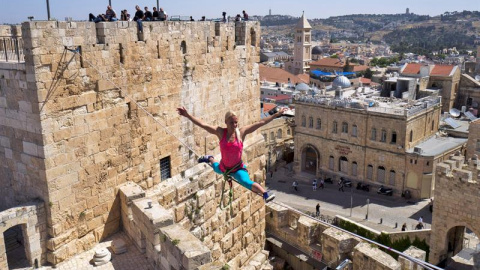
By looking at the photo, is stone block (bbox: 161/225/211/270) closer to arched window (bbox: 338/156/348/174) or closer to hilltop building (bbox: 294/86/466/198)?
hilltop building (bbox: 294/86/466/198)

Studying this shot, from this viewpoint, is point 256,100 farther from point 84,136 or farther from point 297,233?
point 84,136

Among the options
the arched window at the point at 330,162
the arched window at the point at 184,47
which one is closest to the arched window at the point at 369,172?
the arched window at the point at 330,162

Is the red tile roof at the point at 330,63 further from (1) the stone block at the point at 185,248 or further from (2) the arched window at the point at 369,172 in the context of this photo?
(1) the stone block at the point at 185,248

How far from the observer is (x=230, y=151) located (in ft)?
25.2

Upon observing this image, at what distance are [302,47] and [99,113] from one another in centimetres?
8992

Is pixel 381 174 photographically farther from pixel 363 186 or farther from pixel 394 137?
pixel 394 137

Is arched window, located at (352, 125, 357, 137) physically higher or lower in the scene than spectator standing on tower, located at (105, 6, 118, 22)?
lower

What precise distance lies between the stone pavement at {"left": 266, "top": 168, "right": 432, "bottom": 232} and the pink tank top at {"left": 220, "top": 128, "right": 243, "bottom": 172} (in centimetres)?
2344

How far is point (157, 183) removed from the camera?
398 inches

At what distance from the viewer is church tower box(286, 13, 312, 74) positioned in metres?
93.1

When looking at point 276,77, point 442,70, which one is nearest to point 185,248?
point 442,70

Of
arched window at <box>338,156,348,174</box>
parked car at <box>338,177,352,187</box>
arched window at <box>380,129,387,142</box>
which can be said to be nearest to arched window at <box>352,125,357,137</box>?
arched window at <box>380,129,387,142</box>

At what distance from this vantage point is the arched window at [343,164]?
124 feet

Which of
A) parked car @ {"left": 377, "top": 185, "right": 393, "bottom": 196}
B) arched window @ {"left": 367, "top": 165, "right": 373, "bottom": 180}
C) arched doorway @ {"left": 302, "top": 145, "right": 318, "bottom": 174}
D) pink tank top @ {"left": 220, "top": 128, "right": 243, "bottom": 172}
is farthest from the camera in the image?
arched doorway @ {"left": 302, "top": 145, "right": 318, "bottom": 174}
